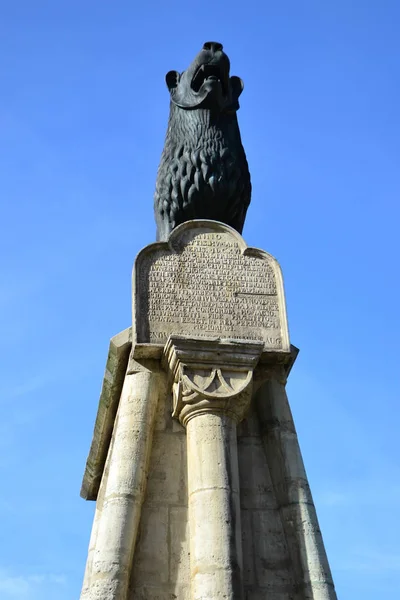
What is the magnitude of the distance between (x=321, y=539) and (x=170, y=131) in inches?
205

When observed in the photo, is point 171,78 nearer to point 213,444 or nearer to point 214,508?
point 213,444

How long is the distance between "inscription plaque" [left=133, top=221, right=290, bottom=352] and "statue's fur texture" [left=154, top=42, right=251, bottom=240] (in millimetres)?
630

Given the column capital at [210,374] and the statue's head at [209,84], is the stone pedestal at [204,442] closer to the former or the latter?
the column capital at [210,374]

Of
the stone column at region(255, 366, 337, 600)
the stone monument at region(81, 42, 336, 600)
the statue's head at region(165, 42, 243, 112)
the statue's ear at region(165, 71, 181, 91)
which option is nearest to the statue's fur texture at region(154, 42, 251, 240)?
the statue's head at region(165, 42, 243, 112)

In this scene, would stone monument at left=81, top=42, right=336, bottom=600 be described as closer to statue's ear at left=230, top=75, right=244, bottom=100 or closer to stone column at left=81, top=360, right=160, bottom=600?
stone column at left=81, top=360, right=160, bottom=600

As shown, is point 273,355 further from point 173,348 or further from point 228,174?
point 228,174

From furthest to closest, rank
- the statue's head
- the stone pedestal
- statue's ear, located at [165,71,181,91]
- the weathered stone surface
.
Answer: statue's ear, located at [165,71,181,91] → the statue's head → the weathered stone surface → the stone pedestal

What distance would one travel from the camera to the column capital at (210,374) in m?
7.66

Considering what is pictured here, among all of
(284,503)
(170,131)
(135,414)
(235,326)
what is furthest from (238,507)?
(170,131)

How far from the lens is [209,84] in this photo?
991cm

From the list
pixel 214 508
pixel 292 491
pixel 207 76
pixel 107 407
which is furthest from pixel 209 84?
pixel 214 508

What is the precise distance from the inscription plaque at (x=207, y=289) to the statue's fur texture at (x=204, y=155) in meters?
0.63

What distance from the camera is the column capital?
766cm

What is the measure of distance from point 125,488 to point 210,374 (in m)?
1.30
